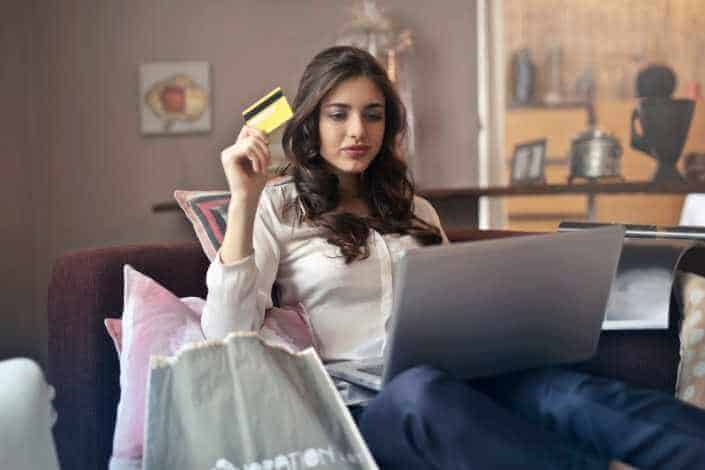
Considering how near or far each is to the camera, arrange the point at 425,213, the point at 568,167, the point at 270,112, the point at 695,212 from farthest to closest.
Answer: the point at 568,167 < the point at 695,212 < the point at 425,213 < the point at 270,112

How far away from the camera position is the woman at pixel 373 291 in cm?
121

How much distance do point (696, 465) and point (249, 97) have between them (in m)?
2.96

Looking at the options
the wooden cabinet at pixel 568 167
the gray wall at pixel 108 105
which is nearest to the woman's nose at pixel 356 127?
the gray wall at pixel 108 105

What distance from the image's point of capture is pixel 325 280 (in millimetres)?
1781

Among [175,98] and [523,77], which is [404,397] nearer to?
[175,98]

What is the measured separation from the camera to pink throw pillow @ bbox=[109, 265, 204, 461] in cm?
150

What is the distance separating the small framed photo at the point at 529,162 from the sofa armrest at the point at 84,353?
2.61 m

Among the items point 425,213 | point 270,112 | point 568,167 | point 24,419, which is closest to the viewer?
point 24,419

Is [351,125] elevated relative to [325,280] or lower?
elevated

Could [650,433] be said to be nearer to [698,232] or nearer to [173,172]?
[698,232]

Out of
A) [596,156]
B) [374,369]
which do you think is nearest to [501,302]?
[374,369]

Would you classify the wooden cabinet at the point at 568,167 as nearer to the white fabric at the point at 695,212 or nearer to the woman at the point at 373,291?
the white fabric at the point at 695,212

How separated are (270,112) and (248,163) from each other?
0.13 m

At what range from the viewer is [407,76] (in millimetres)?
3977
